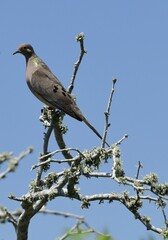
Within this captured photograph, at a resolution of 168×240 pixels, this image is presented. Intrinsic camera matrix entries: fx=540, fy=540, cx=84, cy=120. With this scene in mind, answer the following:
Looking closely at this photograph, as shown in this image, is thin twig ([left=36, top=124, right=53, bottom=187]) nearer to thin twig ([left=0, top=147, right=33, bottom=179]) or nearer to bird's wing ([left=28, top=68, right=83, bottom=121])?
bird's wing ([left=28, top=68, right=83, bottom=121])

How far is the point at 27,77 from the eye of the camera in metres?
10.8

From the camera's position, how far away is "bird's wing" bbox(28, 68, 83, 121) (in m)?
8.90

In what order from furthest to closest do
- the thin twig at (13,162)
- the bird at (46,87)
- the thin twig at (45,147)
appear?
the bird at (46,87) < the thin twig at (45,147) < the thin twig at (13,162)

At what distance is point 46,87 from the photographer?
33.8ft

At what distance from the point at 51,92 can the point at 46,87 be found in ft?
0.99

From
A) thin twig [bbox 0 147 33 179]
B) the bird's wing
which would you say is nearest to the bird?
the bird's wing

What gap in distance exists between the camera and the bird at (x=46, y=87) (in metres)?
8.89

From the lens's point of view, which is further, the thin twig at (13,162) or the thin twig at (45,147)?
the thin twig at (45,147)

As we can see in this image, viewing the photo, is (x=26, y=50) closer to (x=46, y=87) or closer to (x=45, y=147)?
(x=46, y=87)

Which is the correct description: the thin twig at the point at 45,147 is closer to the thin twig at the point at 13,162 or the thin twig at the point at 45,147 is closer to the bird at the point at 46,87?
the bird at the point at 46,87

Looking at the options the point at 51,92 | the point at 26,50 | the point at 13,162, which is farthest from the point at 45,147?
the point at 26,50

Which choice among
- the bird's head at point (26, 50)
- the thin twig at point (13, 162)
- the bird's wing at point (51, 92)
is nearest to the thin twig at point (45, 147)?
the bird's wing at point (51, 92)

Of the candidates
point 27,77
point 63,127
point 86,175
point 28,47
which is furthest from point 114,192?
point 28,47

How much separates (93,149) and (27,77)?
4992mm
